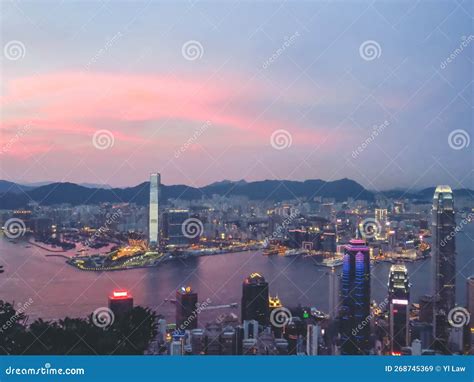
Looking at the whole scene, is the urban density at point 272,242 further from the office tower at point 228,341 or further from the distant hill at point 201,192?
the office tower at point 228,341

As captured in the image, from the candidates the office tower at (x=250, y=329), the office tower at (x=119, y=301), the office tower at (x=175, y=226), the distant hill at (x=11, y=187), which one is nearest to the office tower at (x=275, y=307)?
the office tower at (x=250, y=329)

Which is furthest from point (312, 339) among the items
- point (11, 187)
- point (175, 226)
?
point (11, 187)

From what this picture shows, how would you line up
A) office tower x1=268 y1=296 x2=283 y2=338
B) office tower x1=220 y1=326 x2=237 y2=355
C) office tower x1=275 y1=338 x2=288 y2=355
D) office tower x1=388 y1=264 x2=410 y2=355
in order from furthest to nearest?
office tower x1=388 y1=264 x2=410 y2=355
office tower x1=268 y1=296 x2=283 y2=338
office tower x1=220 y1=326 x2=237 y2=355
office tower x1=275 y1=338 x2=288 y2=355

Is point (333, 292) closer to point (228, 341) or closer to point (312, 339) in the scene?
point (312, 339)

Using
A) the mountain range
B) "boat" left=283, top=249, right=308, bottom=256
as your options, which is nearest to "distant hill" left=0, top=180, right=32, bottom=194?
the mountain range

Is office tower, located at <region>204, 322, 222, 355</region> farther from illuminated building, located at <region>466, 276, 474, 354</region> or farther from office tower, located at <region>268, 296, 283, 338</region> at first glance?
illuminated building, located at <region>466, 276, 474, 354</region>

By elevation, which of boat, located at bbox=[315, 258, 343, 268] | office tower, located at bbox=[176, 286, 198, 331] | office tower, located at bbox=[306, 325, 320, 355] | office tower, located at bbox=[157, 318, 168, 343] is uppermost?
boat, located at bbox=[315, 258, 343, 268]
